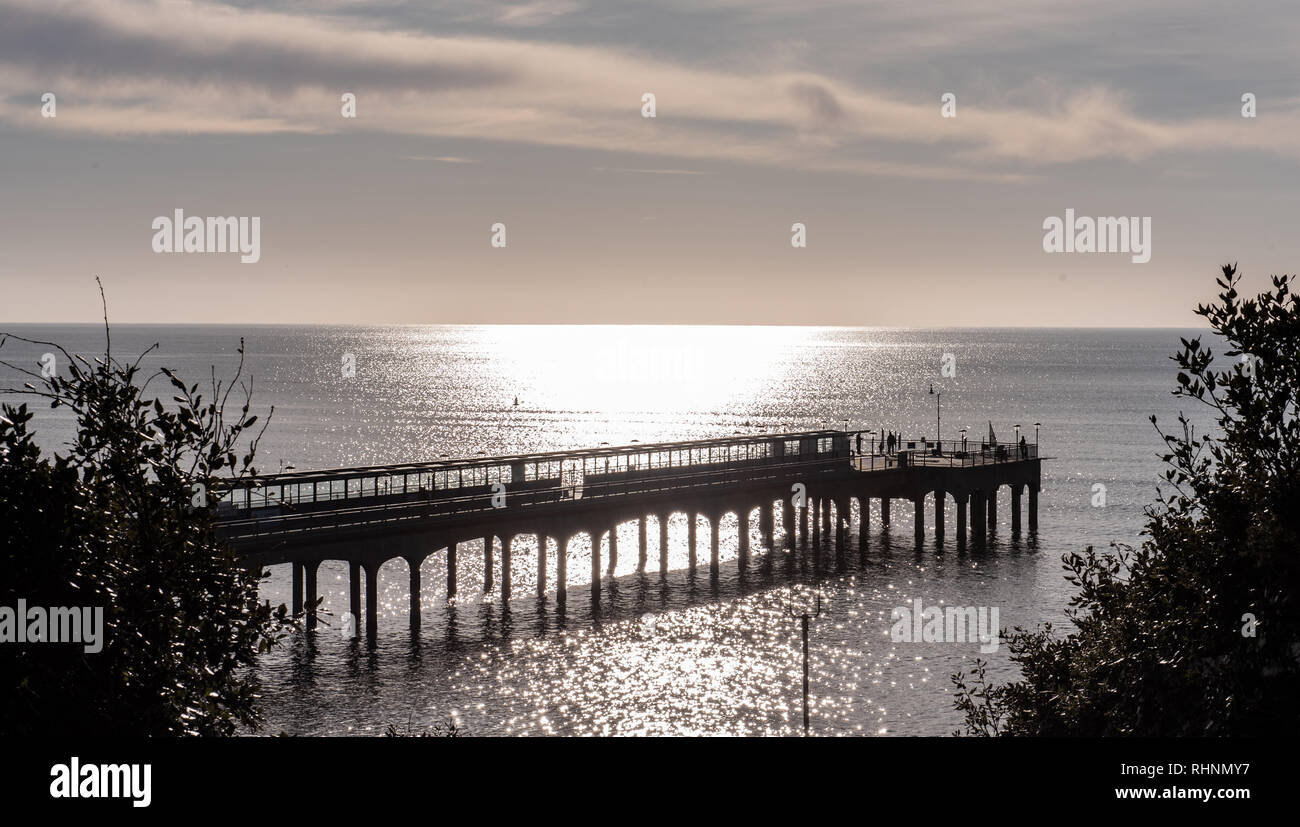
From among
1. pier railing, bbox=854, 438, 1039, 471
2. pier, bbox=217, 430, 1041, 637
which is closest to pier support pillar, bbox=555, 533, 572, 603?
pier, bbox=217, 430, 1041, 637

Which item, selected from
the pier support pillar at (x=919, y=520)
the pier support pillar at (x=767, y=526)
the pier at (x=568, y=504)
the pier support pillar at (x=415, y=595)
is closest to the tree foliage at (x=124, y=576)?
the pier at (x=568, y=504)

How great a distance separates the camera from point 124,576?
617 inches

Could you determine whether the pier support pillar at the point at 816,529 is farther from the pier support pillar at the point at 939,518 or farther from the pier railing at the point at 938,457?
the pier support pillar at the point at 939,518

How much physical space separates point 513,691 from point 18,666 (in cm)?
3198

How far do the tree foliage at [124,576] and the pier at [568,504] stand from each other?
15769 mm

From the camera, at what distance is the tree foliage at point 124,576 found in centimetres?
1438

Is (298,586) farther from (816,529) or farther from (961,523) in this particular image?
(961,523)

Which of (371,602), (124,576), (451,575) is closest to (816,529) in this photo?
(451,575)

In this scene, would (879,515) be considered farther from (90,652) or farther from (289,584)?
(90,652)

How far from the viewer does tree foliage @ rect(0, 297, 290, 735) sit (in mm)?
14375

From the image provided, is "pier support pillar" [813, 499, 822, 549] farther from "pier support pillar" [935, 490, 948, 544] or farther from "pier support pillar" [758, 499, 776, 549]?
"pier support pillar" [935, 490, 948, 544]

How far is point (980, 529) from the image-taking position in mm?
79875

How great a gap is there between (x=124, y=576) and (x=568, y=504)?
42306 mm
